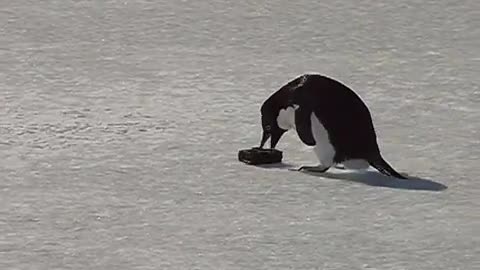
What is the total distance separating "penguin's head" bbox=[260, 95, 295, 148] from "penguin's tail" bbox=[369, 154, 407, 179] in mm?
270

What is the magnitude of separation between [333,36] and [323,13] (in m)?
0.46

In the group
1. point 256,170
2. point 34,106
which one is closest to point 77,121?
point 34,106

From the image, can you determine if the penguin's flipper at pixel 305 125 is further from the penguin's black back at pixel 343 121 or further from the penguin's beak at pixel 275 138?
the penguin's beak at pixel 275 138

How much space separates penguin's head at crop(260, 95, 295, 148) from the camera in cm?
412

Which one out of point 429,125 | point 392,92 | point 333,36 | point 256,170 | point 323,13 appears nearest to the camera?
point 256,170

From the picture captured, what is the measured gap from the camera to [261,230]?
139 inches

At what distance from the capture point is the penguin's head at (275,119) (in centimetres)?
412

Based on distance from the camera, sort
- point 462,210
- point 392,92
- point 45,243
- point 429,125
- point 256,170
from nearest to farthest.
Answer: point 45,243 < point 462,210 < point 256,170 < point 429,125 < point 392,92

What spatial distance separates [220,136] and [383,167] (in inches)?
26.0

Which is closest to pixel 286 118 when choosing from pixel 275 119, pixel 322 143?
pixel 275 119

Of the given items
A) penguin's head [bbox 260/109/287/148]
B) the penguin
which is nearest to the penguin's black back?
the penguin

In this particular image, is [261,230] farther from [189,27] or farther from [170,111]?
[189,27]

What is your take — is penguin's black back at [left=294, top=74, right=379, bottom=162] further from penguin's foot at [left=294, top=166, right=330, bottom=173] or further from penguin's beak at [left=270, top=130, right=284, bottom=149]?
penguin's beak at [left=270, top=130, right=284, bottom=149]

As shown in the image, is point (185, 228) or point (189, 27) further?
point (189, 27)
